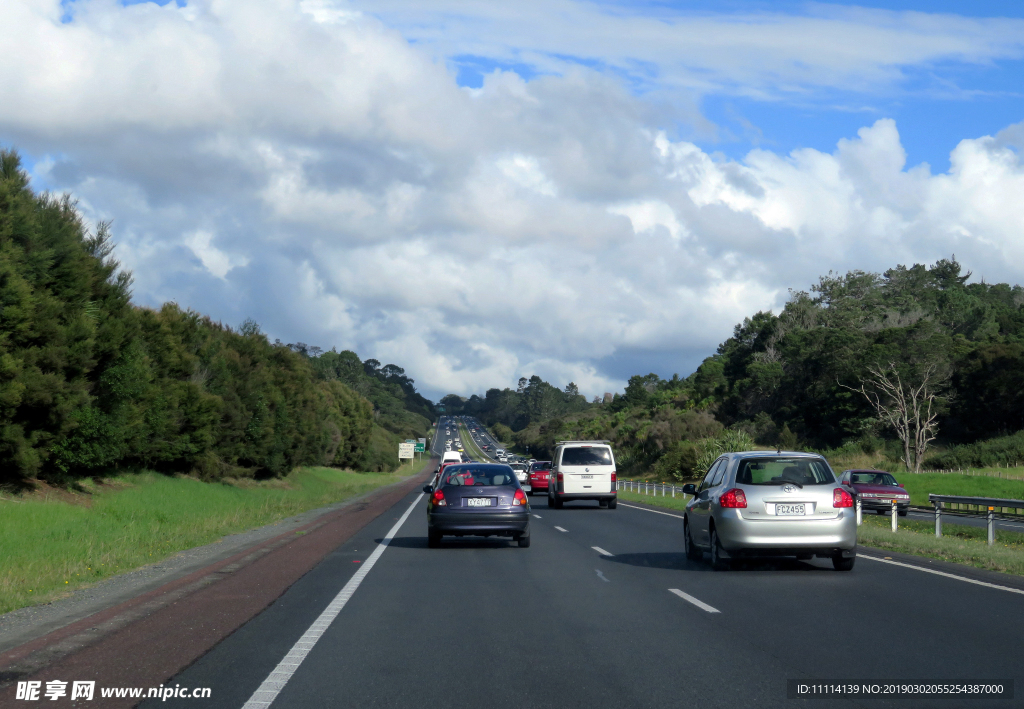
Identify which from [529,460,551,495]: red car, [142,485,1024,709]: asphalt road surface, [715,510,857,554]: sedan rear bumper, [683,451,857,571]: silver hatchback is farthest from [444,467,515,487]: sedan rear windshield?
[529,460,551,495]: red car

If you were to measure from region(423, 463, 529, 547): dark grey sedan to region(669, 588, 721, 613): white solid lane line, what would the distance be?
21.2 ft

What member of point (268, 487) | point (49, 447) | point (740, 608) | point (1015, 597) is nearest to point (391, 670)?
point (740, 608)

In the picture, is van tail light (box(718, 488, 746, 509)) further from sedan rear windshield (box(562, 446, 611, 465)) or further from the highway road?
sedan rear windshield (box(562, 446, 611, 465))

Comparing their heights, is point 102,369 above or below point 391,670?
above

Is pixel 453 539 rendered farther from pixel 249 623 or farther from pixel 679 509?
pixel 679 509

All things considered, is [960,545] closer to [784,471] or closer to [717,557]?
[784,471]

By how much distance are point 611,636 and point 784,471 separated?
20.6 ft

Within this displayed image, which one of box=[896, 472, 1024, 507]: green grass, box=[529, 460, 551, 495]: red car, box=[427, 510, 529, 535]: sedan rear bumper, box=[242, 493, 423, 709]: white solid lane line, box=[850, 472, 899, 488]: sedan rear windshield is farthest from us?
box=[529, 460, 551, 495]: red car

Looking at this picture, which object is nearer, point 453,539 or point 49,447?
point 453,539

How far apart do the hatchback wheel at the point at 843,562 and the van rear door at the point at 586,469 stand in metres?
20.4

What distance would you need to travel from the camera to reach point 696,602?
11.5 m

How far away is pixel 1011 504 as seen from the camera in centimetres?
2394

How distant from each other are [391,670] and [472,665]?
0.64 meters

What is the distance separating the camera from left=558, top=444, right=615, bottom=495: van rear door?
35125mm
